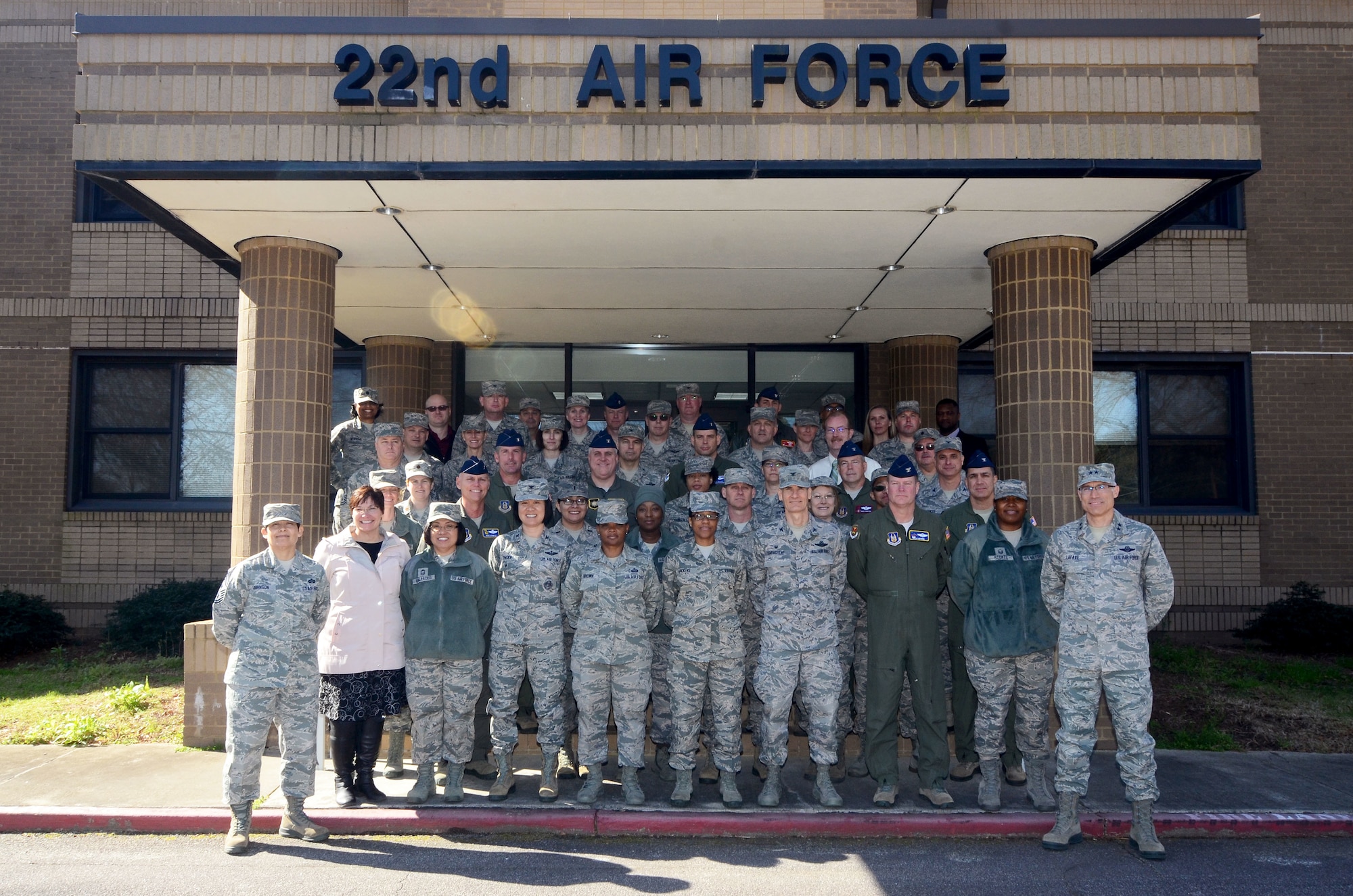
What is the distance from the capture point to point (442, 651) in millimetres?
5883

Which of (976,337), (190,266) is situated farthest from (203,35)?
(976,337)

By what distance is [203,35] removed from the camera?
6.93 m

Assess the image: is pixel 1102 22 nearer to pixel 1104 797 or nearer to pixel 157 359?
pixel 1104 797

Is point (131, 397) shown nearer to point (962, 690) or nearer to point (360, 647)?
point (360, 647)

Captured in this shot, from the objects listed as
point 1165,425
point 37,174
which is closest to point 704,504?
point 1165,425

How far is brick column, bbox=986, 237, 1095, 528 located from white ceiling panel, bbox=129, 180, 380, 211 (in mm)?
5076

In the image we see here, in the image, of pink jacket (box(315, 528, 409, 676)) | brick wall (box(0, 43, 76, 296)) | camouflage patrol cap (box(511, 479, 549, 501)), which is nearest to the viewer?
pink jacket (box(315, 528, 409, 676))

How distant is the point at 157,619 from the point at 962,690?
8578mm

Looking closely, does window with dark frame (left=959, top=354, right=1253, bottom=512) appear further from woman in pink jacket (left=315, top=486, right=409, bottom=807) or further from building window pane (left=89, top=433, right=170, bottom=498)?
building window pane (left=89, top=433, right=170, bottom=498)

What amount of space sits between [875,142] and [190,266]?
916 centimetres

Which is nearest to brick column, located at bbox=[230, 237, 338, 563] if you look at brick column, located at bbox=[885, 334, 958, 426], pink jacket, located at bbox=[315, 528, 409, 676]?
pink jacket, located at bbox=[315, 528, 409, 676]

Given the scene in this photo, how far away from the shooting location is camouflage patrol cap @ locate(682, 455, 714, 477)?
675cm

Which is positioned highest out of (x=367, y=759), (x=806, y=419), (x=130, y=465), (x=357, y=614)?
(x=806, y=419)

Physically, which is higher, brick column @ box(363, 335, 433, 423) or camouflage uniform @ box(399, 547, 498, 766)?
brick column @ box(363, 335, 433, 423)
